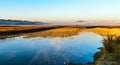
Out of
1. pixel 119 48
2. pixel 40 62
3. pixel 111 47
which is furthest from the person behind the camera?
pixel 40 62

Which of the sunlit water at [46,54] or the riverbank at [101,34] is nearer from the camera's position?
the riverbank at [101,34]

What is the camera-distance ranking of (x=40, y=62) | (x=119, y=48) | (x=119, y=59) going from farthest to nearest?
(x=40, y=62), (x=119, y=48), (x=119, y=59)

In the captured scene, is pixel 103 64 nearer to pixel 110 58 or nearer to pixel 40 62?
pixel 110 58

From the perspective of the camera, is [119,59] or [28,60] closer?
[119,59]

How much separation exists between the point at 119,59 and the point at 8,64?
8354 millimetres

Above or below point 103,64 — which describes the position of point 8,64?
below

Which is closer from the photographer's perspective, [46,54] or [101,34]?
[46,54]

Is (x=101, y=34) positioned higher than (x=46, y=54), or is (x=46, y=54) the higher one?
(x=101, y=34)

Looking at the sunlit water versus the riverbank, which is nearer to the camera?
the riverbank

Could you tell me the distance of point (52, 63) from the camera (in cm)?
1700

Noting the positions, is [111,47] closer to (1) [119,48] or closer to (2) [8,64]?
(1) [119,48]

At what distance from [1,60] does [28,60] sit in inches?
86.4

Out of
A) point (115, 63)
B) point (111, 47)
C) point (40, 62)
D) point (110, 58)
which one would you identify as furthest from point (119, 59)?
point (40, 62)

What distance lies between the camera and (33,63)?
17203 mm
